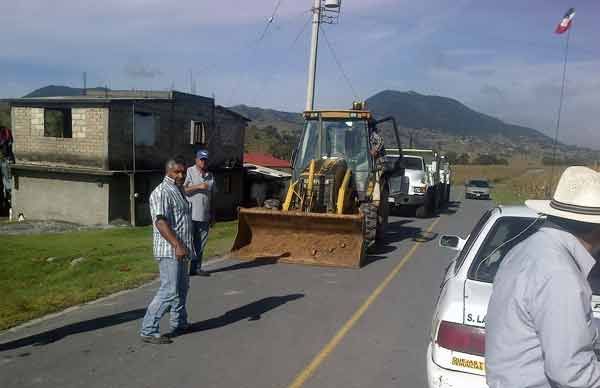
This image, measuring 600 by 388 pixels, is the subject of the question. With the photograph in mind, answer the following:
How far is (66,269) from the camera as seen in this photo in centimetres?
1093

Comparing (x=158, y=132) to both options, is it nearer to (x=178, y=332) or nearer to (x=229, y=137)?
(x=229, y=137)

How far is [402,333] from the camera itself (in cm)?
698

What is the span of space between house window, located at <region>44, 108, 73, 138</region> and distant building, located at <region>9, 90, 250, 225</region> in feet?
0.05

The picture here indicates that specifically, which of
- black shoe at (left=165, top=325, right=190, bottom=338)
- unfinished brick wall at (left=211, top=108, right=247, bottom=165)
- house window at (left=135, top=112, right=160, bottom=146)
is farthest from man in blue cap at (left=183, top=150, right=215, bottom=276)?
unfinished brick wall at (left=211, top=108, right=247, bottom=165)

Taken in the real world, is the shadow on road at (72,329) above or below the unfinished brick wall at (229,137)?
below

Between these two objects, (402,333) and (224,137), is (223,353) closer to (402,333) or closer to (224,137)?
(402,333)

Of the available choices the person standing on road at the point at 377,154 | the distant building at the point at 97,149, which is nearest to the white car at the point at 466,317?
the person standing on road at the point at 377,154

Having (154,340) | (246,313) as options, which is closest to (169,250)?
(154,340)

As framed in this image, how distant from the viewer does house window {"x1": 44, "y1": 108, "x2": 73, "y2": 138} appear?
85.5ft

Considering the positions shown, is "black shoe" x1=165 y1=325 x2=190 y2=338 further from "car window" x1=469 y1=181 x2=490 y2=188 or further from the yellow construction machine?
"car window" x1=469 y1=181 x2=490 y2=188

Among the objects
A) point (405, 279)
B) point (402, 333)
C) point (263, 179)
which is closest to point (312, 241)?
point (405, 279)

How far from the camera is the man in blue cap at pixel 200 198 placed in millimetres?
9938

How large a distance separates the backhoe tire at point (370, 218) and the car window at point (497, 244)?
759 centimetres

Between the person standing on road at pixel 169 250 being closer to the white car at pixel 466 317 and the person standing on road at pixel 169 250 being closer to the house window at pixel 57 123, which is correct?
the white car at pixel 466 317
